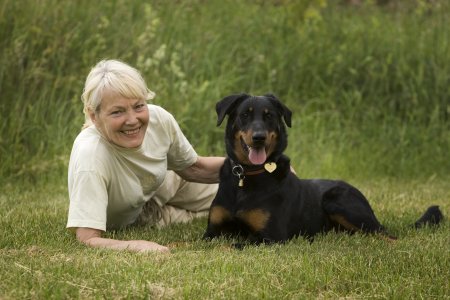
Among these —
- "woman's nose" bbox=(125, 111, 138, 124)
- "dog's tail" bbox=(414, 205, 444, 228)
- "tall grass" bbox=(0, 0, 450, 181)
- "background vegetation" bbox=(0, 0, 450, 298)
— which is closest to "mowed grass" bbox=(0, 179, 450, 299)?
"background vegetation" bbox=(0, 0, 450, 298)

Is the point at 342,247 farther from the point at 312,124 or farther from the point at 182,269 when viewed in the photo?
the point at 312,124

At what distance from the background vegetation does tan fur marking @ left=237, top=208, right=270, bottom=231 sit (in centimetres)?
24

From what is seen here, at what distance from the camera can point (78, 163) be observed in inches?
196

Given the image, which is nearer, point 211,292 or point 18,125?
point 211,292

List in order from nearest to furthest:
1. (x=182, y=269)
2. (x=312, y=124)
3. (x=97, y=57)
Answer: (x=182, y=269), (x=97, y=57), (x=312, y=124)

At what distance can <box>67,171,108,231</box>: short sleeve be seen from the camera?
4852 millimetres

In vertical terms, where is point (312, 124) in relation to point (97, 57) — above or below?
below

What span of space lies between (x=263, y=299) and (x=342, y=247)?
143 centimetres

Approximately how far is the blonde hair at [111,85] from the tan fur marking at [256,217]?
102cm

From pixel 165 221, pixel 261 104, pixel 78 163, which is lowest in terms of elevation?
pixel 165 221

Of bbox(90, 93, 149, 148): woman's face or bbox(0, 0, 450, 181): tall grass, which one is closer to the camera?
bbox(90, 93, 149, 148): woman's face

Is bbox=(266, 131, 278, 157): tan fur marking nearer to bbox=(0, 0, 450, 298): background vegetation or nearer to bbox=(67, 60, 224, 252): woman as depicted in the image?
bbox=(0, 0, 450, 298): background vegetation

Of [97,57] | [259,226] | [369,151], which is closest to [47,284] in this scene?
[259,226]

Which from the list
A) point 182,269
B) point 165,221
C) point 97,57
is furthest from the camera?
point 97,57
